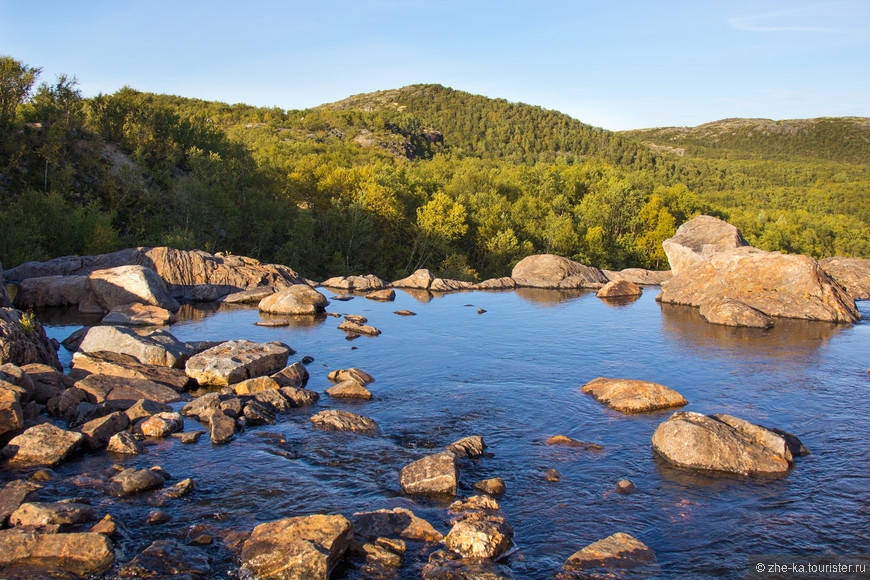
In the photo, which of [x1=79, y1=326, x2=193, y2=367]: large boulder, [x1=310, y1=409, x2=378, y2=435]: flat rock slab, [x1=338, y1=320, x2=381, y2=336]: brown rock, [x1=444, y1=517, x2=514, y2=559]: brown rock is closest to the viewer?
[x1=444, y1=517, x2=514, y2=559]: brown rock

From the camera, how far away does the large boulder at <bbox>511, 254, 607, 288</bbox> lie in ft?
162

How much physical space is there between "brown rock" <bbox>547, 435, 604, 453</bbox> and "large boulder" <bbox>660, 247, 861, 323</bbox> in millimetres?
23517

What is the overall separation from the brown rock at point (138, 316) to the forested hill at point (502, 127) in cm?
10532

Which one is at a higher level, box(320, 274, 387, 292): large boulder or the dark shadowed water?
box(320, 274, 387, 292): large boulder

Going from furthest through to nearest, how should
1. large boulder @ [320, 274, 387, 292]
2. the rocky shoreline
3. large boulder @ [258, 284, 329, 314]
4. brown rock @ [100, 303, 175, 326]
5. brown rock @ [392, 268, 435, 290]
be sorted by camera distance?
1. brown rock @ [392, 268, 435, 290]
2. large boulder @ [320, 274, 387, 292]
3. large boulder @ [258, 284, 329, 314]
4. brown rock @ [100, 303, 175, 326]
5. the rocky shoreline

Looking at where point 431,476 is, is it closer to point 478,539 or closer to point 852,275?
point 478,539

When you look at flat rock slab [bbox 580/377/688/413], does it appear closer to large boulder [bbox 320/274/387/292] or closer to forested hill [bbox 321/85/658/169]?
large boulder [bbox 320/274/387/292]

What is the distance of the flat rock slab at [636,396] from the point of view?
17.0 meters

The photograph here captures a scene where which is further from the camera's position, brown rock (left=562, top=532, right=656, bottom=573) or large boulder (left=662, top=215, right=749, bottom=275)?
large boulder (left=662, top=215, right=749, bottom=275)

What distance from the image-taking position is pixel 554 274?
4991 centimetres

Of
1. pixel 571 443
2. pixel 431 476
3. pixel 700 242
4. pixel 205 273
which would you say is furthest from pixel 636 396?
pixel 700 242

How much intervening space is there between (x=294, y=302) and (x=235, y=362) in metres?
13.2

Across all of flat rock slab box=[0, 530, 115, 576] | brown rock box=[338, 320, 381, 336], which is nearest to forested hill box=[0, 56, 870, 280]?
brown rock box=[338, 320, 381, 336]

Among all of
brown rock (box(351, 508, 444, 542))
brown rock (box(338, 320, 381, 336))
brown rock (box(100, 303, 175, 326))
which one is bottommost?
brown rock (box(351, 508, 444, 542))
